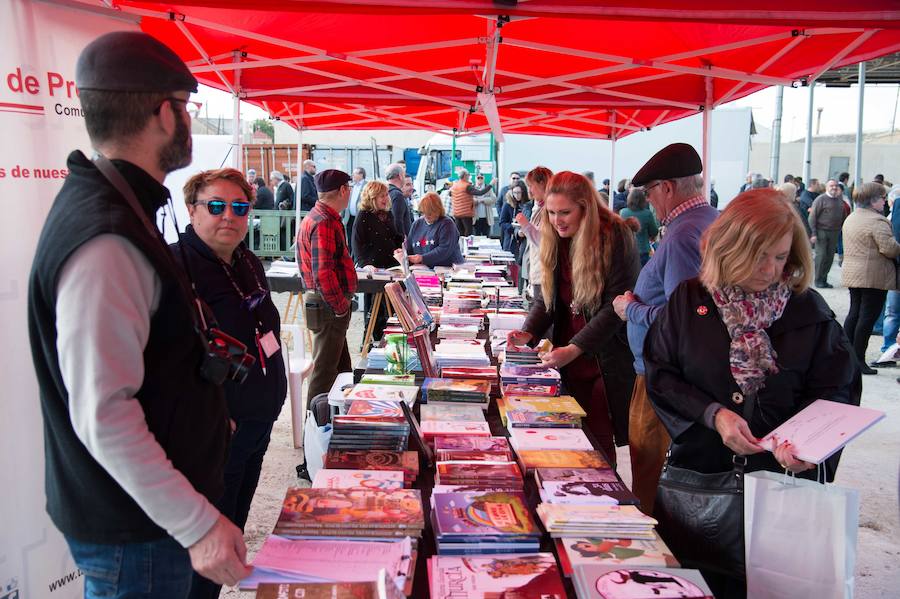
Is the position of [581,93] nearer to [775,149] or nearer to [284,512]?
[284,512]

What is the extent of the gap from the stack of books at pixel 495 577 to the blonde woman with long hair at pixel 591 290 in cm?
147

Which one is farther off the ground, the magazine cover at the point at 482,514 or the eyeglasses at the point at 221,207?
the eyeglasses at the point at 221,207

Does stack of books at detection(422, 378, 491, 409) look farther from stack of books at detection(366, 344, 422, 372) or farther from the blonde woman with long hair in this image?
the blonde woman with long hair

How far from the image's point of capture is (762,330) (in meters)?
1.88

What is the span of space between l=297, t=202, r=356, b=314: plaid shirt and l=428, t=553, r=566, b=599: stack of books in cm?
285

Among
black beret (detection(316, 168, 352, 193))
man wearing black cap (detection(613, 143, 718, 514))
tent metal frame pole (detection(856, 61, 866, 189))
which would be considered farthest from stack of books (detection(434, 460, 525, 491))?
tent metal frame pole (detection(856, 61, 866, 189))

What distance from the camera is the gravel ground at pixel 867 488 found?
301 centimetres

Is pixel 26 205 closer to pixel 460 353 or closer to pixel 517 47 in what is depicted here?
pixel 460 353

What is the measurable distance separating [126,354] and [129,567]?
0.43 meters

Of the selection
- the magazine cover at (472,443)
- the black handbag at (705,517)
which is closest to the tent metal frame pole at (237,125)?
the magazine cover at (472,443)

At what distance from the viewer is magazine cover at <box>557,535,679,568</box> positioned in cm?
144

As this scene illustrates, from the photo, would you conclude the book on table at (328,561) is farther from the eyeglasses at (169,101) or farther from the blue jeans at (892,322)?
the blue jeans at (892,322)

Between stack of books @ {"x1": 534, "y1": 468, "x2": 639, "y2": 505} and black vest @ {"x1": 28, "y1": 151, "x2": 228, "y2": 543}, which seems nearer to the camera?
black vest @ {"x1": 28, "y1": 151, "x2": 228, "y2": 543}

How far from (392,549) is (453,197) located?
29.6 feet
